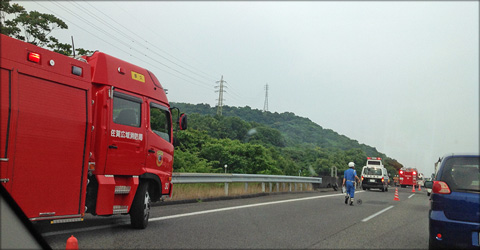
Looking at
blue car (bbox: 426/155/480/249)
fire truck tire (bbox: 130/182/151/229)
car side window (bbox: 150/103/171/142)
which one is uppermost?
car side window (bbox: 150/103/171/142)

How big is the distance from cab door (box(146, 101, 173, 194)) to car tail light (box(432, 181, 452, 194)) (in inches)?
193

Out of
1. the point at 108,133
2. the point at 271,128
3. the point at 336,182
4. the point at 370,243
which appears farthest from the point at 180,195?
the point at 271,128

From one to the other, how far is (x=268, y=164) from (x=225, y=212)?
2279cm

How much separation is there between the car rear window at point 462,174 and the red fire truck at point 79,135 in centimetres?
506

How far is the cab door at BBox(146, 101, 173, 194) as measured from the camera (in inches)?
307

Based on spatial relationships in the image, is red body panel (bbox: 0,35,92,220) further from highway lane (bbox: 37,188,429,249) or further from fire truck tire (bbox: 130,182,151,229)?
fire truck tire (bbox: 130,182,151,229)

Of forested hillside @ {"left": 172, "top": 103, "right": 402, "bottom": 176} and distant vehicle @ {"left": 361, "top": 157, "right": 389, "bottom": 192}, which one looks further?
distant vehicle @ {"left": 361, "top": 157, "right": 389, "bottom": 192}

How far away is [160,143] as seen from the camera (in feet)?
26.7

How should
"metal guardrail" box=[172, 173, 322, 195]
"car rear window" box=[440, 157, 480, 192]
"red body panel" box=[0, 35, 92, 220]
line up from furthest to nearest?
"metal guardrail" box=[172, 173, 322, 195], "car rear window" box=[440, 157, 480, 192], "red body panel" box=[0, 35, 92, 220]

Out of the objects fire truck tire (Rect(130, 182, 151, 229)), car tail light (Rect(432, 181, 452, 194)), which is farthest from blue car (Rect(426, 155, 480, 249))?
fire truck tire (Rect(130, 182, 151, 229))

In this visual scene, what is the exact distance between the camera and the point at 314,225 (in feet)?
29.2

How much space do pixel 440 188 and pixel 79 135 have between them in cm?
531

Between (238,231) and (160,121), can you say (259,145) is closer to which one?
(160,121)

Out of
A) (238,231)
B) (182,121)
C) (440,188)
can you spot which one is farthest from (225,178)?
(440,188)
